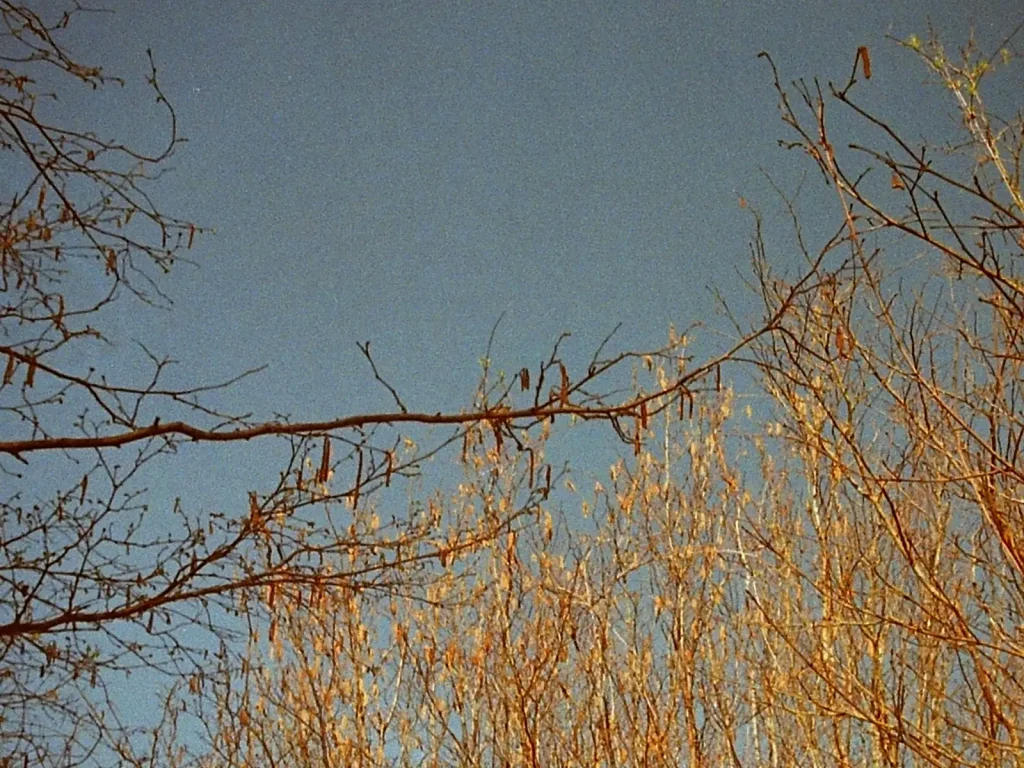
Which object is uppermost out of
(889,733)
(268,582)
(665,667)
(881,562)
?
(881,562)

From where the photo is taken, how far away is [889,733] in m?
2.15

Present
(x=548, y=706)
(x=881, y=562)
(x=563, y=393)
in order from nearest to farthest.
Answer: (x=563, y=393)
(x=881, y=562)
(x=548, y=706)

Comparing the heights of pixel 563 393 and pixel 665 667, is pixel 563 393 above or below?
below

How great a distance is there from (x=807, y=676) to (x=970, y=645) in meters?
2.27

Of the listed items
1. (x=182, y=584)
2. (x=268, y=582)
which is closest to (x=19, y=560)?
(x=182, y=584)

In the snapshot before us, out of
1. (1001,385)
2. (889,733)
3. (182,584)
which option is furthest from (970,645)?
(182,584)

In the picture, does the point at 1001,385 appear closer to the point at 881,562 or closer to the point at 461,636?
the point at 881,562

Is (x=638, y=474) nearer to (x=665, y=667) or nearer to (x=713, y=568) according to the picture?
(x=713, y=568)

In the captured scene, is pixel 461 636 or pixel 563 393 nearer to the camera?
pixel 563 393

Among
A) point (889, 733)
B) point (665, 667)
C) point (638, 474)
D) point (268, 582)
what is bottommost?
point (889, 733)

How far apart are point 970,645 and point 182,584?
65.8 inches

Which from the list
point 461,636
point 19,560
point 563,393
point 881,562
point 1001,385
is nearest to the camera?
point 563,393

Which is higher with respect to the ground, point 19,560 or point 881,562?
point 881,562

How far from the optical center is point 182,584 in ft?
6.82
